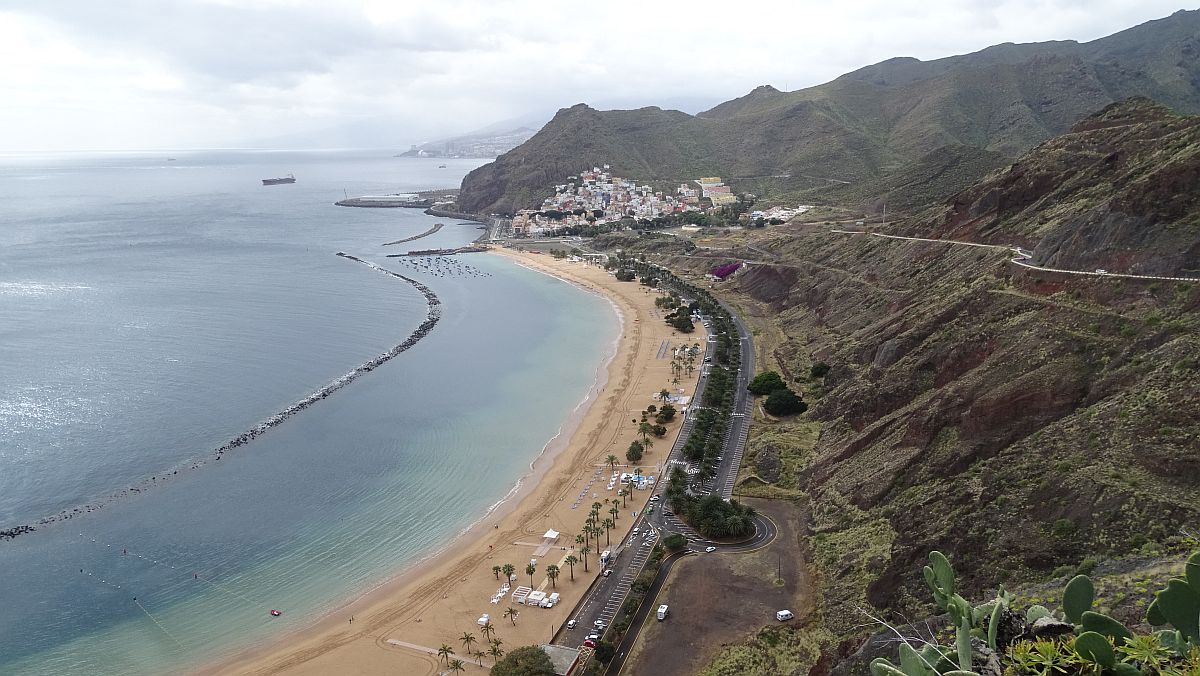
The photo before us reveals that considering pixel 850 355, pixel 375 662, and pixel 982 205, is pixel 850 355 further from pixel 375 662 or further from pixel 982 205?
pixel 375 662

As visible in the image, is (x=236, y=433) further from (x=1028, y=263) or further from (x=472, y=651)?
(x=1028, y=263)

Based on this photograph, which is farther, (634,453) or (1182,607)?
(634,453)

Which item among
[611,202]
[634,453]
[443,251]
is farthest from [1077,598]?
[611,202]

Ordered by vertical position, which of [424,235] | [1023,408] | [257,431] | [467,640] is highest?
[424,235]

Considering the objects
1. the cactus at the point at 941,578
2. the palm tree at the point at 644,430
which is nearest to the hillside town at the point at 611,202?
the palm tree at the point at 644,430

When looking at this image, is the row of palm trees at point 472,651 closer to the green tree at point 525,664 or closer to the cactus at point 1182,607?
the green tree at point 525,664

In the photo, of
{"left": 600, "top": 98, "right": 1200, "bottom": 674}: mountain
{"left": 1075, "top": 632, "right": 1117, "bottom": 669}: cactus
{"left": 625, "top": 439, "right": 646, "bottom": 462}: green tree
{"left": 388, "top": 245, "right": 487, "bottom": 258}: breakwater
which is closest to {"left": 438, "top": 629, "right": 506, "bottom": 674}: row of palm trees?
{"left": 600, "top": 98, "right": 1200, "bottom": 674}: mountain

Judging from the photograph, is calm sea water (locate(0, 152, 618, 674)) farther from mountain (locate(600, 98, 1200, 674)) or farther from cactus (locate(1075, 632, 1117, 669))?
cactus (locate(1075, 632, 1117, 669))
